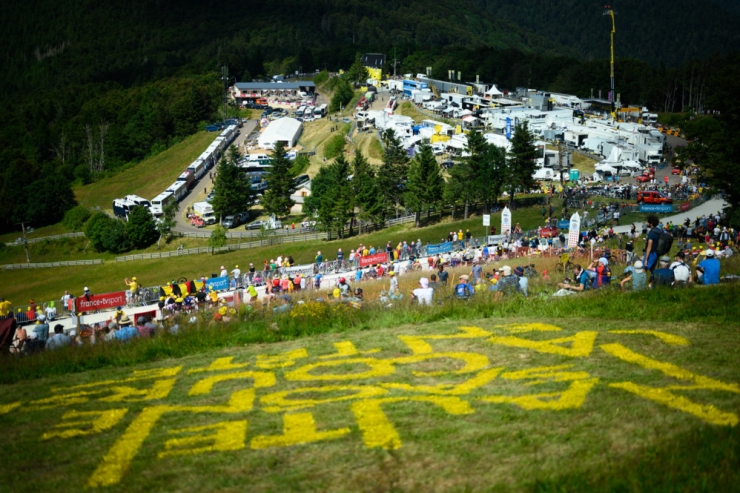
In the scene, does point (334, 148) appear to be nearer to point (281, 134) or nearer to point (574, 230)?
point (281, 134)

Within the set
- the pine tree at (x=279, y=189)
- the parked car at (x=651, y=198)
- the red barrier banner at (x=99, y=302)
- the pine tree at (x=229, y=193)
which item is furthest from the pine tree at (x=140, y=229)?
the parked car at (x=651, y=198)

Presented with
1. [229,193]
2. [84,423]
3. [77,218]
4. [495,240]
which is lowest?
[77,218]

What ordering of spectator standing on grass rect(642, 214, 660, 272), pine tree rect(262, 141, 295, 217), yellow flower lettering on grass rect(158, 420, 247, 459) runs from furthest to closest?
pine tree rect(262, 141, 295, 217) < spectator standing on grass rect(642, 214, 660, 272) < yellow flower lettering on grass rect(158, 420, 247, 459)

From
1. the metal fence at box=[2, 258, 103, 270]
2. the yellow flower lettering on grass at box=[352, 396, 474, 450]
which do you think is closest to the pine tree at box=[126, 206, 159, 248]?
the metal fence at box=[2, 258, 103, 270]

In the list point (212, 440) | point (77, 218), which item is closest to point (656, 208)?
point (212, 440)

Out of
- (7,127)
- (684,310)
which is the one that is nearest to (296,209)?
(684,310)

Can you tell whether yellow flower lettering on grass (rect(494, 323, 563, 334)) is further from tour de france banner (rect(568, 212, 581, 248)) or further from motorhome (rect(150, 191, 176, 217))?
motorhome (rect(150, 191, 176, 217))

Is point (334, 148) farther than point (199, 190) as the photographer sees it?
Yes
